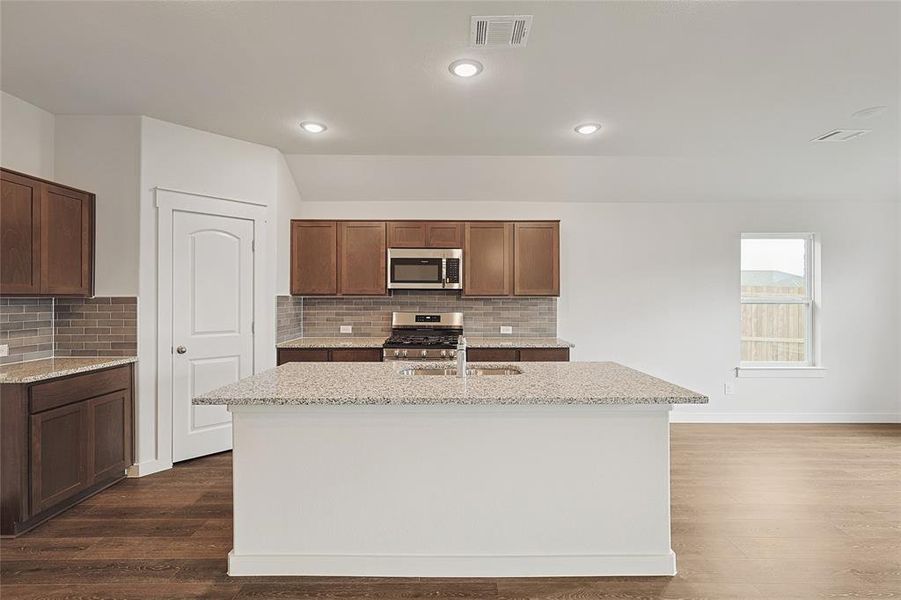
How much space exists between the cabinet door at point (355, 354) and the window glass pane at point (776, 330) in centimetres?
411

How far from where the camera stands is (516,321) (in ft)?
18.0

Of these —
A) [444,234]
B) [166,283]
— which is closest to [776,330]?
[444,234]

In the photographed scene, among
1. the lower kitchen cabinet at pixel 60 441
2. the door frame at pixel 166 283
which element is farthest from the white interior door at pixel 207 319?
the lower kitchen cabinet at pixel 60 441

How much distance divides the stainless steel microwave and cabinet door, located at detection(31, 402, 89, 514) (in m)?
2.79

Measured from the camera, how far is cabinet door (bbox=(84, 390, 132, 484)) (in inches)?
130

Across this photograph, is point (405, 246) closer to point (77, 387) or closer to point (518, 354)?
point (518, 354)

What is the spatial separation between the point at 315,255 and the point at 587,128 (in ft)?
9.42

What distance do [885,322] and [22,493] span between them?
7.72 m

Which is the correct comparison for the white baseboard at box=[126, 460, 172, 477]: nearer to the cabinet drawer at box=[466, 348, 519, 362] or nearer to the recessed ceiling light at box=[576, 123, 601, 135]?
the cabinet drawer at box=[466, 348, 519, 362]

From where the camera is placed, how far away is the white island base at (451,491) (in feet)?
7.89

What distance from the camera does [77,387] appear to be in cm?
317

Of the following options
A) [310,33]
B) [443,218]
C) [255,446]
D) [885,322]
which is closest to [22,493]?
[255,446]

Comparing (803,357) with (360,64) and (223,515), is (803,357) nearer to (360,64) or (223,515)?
(360,64)

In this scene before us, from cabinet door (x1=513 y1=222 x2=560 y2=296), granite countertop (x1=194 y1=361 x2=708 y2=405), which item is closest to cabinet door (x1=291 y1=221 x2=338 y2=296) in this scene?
cabinet door (x1=513 y1=222 x2=560 y2=296)
